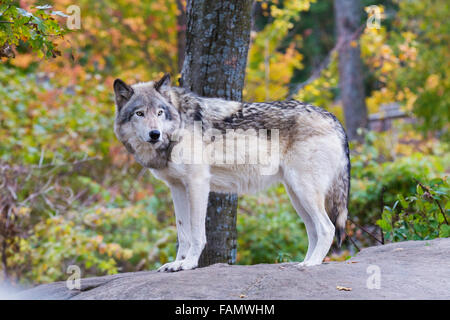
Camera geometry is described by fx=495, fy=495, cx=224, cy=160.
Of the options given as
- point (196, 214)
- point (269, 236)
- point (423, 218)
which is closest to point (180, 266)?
point (196, 214)

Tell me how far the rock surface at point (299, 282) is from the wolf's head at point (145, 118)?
1166 mm

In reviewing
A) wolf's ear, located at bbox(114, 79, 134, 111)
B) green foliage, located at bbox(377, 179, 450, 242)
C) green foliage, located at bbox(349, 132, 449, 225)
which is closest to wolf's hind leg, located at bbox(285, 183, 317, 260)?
green foliage, located at bbox(377, 179, 450, 242)

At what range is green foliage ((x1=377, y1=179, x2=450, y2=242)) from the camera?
5594 millimetres

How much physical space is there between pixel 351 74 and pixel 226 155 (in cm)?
1176

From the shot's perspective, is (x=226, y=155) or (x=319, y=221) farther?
(x=226, y=155)

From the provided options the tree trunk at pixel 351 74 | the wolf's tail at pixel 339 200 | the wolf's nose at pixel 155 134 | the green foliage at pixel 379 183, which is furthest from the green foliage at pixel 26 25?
the tree trunk at pixel 351 74

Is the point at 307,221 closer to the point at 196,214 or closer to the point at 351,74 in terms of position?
the point at 196,214

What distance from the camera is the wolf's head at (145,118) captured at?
4.44 meters

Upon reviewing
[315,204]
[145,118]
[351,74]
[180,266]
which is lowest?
[180,266]

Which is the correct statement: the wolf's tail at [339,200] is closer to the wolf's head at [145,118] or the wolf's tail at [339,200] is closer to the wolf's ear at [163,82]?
the wolf's head at [145,118]

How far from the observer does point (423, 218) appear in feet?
19.2

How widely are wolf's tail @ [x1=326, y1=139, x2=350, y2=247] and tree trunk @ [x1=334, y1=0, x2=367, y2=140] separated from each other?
1020 cm

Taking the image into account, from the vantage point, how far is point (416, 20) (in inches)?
682

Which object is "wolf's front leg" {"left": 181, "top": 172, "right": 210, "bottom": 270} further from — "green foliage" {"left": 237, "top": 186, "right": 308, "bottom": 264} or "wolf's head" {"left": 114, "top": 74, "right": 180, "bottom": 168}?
"green foliage" {"left": 237, "top": 186, "right": 308, "bottom": 264}
